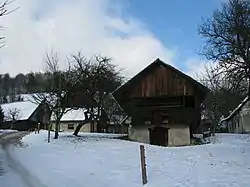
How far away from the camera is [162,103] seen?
31.9m

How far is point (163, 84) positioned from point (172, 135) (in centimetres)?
407

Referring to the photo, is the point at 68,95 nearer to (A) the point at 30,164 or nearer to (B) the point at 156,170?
(A) the point at 30,164

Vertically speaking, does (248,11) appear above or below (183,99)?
above

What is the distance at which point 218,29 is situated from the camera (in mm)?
27375

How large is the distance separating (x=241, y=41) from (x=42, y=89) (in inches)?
873

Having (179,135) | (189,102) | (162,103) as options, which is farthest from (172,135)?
(189,102)

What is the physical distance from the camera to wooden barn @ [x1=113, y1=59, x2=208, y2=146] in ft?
101

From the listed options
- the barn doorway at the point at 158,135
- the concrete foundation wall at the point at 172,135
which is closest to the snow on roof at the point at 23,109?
the concrete foundation wall at the point at 172,135

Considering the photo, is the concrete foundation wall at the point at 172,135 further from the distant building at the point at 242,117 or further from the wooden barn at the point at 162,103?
the distant building at the point at 242,117

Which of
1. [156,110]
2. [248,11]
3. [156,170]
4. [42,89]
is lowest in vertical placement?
[156,170]

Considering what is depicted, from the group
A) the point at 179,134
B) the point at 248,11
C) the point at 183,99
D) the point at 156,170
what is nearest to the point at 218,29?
the point at 248,11

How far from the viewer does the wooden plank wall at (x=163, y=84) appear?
30875 millimetres

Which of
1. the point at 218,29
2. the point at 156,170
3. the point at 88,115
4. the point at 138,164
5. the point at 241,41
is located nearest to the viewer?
the point at 156,170

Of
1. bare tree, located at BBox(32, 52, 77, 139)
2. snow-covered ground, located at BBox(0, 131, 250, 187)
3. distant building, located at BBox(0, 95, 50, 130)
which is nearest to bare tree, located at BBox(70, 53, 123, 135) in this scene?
bare tree, located at BBox(32, 52, 77, 139)
